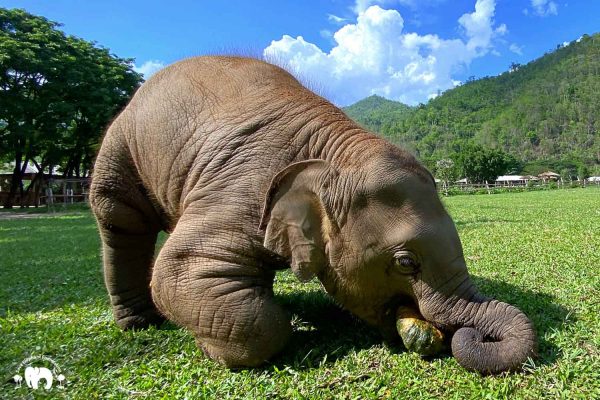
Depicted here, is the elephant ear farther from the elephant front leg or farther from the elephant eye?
the elephant eye

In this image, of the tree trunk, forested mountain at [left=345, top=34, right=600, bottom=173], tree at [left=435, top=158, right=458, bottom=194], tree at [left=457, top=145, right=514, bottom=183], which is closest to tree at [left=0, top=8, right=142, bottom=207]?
the tree trunk

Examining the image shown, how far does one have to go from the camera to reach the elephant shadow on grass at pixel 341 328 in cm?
322

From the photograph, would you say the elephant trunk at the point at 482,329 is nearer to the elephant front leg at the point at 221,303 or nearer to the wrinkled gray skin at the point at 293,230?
the wrinkled gray skin at the point at 293,230

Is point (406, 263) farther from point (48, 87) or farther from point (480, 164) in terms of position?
point (480, 164)

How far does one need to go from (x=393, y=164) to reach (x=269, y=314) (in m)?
1.20

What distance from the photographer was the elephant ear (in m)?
3.07

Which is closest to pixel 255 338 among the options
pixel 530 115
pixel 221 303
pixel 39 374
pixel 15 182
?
pixel 221 303

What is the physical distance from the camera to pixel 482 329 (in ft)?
9.53

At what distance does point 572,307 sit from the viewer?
383 centimetres

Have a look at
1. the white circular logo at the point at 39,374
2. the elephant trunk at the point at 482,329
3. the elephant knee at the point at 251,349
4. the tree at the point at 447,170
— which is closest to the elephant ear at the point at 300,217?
the elephant knee at the point at 251,349

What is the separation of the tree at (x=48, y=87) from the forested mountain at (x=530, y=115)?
293 feet

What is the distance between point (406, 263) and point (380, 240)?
0.20m

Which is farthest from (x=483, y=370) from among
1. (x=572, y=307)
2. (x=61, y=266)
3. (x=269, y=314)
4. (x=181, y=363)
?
(x=61, y=266)

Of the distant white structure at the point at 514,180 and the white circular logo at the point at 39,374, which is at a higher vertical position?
the distant white structure at the point at 514,180
